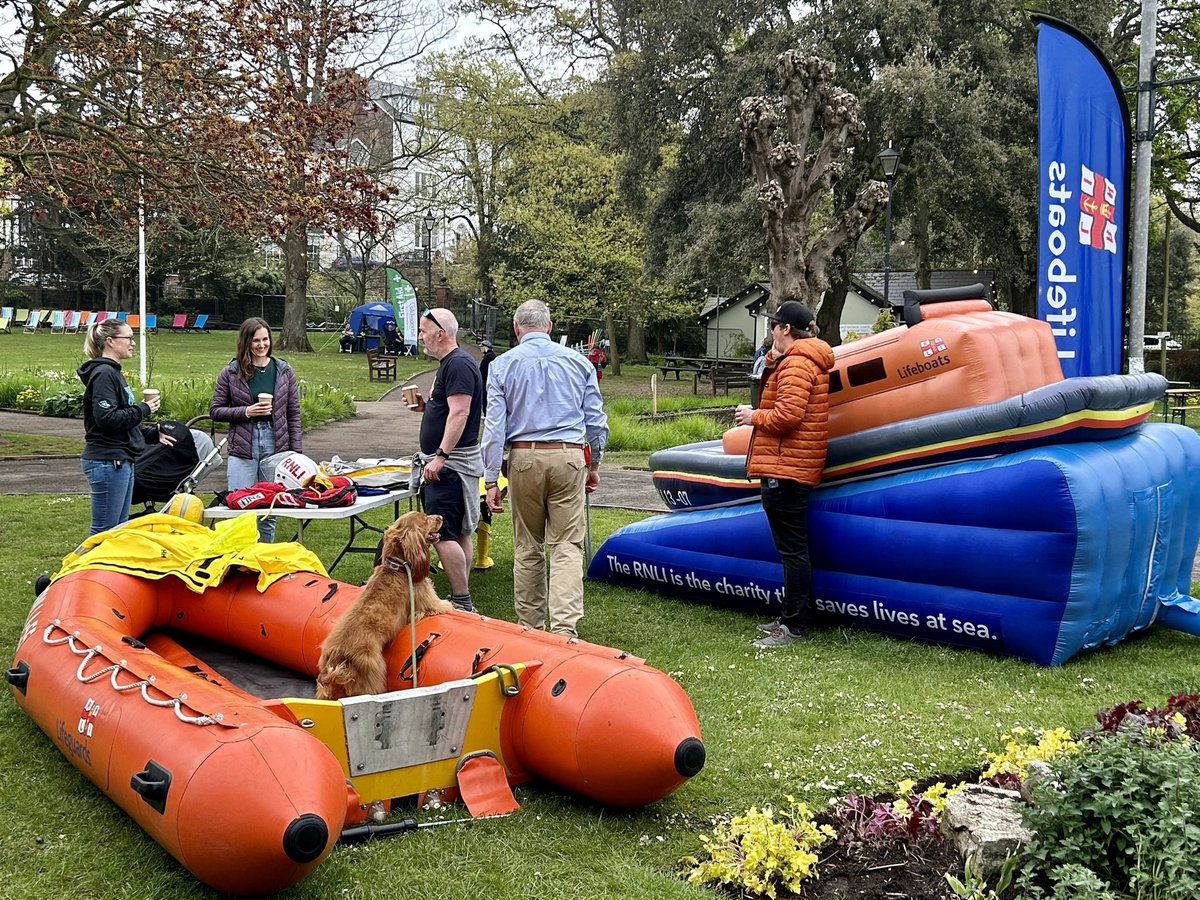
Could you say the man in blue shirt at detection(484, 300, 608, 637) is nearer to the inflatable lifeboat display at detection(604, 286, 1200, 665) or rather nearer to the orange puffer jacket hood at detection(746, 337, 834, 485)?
the orange puffer jacket hood at detection(746, 337, 834, 485)

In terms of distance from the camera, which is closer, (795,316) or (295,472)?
(795,316)

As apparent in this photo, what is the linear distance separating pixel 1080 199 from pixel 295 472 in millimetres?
6601

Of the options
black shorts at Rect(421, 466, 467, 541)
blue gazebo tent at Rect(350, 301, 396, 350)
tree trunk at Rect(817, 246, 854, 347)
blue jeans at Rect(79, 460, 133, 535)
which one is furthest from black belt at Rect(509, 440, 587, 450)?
blue gazebo tent at Rect(350, 301, 396, 350)

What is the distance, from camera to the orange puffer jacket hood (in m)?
6.34

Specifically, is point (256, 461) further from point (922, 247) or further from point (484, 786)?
point (922, 247)

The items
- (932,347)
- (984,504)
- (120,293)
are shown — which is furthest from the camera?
(120,293)

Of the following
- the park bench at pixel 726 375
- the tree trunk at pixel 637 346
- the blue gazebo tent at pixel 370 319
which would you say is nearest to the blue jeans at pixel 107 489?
the park bench at pixel 726 375

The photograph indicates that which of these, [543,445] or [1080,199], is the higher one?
[1080,199]

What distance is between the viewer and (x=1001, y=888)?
3.11 metres

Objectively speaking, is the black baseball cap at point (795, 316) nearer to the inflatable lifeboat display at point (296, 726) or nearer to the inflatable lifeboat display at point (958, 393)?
the inflatable lifeboat display at point (958, 393)

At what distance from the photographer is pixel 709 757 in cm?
466

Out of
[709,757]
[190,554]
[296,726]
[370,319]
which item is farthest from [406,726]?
[370,319]

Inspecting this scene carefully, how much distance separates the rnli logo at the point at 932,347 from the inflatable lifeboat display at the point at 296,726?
3245 mm

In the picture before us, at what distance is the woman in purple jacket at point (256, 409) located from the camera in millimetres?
7500
